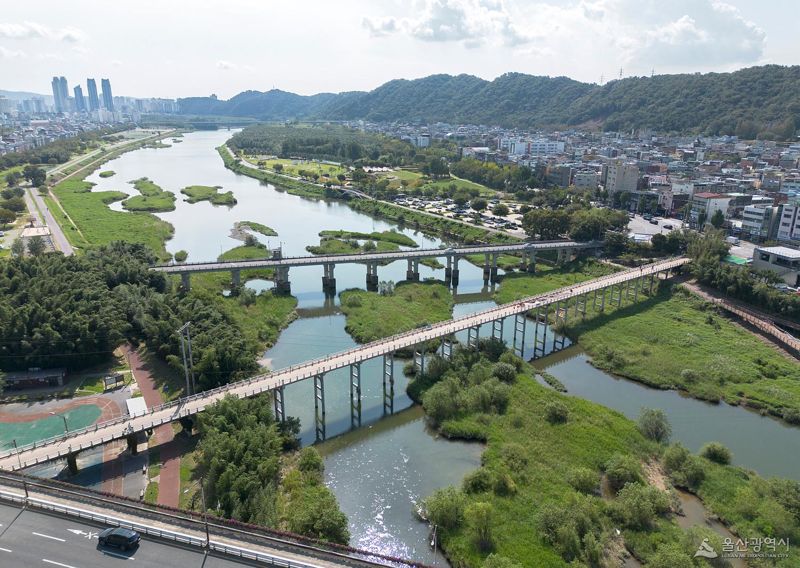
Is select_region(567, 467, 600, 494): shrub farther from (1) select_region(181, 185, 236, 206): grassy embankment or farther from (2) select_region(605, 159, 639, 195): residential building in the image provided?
(1) select_region(181, 185, 236, 206): grassy embankment

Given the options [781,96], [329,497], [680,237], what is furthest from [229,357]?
[781,96]

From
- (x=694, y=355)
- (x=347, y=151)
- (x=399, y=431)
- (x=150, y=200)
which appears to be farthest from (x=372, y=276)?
(x=347, y=151)

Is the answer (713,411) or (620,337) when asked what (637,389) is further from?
(620,337)

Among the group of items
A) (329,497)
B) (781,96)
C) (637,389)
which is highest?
(781,96)

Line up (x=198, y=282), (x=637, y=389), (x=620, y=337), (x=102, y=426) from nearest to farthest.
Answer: (x=102, y=426) < (x=637, y=389) < (x=620, y=337) < (x=198, y=282)

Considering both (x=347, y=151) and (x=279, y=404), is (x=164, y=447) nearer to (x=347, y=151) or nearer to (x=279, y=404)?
(x=279, y=404)

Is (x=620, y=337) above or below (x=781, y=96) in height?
below

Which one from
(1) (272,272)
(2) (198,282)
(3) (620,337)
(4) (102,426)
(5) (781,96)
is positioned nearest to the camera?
(4) (102,426)
